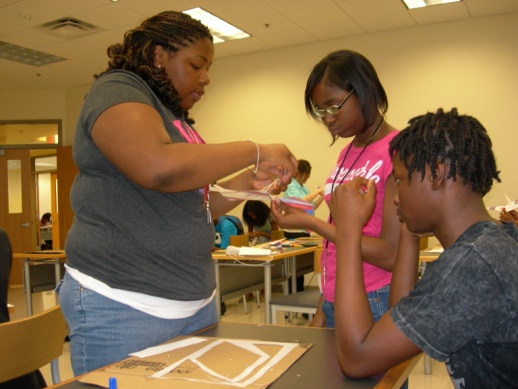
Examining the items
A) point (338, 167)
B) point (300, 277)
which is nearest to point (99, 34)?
point (300, 277)

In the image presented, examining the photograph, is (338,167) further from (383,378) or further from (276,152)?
(383,378)

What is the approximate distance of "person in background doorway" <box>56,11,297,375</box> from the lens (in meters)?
1.08

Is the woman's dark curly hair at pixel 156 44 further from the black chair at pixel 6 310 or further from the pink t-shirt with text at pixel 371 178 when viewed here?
the black chair at pixel 6 310

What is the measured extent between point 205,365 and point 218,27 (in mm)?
6143

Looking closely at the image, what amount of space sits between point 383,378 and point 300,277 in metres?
5.12

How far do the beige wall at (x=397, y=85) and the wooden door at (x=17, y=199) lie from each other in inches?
134

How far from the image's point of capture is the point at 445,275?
93 cm

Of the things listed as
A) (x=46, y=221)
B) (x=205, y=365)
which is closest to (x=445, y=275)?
(x=205, y=365)

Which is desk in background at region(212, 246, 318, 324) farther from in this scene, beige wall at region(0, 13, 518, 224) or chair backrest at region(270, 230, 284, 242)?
beige wall at region(0, 13, 518, 224)

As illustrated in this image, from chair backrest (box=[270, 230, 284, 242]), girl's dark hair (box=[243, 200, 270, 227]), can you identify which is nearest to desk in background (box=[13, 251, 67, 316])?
girl's dark hair (box=[243, 200, 270, 227])

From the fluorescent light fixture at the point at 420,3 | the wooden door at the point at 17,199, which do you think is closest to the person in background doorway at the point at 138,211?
the fluorescent light fixture at the point at 420,3

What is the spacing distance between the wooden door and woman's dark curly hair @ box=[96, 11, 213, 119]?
8.53m

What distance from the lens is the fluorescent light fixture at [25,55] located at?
7.13 meters

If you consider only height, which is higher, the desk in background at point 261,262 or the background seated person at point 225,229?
the background seated person at point 225,229
